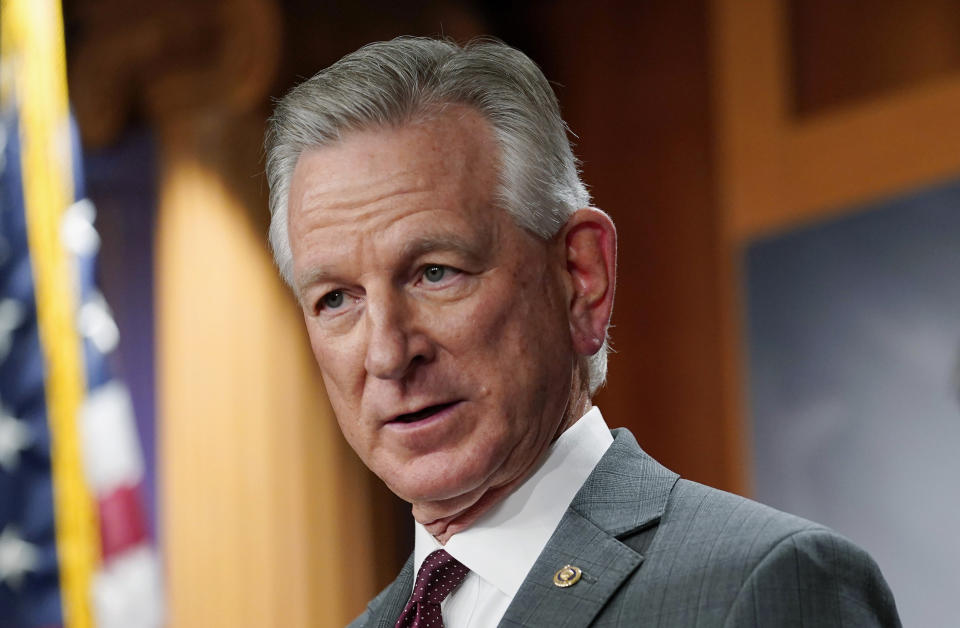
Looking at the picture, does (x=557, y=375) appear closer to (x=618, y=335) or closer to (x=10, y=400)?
(x=10, y=400)

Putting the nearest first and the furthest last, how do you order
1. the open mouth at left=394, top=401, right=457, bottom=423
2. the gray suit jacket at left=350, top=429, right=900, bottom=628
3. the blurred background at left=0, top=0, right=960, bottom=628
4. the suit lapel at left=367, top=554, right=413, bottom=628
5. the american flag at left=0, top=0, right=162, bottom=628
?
the gray suit jacket at left=350, top=429, right=900, bottom=628
the open mouth at left=394, top=401, right=457, bottom=423
the suit lapel at left=367, top=554, right=413, bottom=628
the american flag at left=0, top=0, right=162, bottom=628
the blurred background at left=0, top=0, right=960, bottom=628

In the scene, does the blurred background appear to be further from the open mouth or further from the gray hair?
the open mouth

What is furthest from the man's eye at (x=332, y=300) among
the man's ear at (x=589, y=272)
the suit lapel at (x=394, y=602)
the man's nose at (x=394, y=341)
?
the suit lapel at (x=394, y=602)

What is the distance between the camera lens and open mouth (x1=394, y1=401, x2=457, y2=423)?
5.58 ft

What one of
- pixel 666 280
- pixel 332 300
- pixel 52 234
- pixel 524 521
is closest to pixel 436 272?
pixel 332 300

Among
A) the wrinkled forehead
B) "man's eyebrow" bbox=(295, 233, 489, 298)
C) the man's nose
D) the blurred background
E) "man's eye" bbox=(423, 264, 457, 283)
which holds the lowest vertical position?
the blurred background

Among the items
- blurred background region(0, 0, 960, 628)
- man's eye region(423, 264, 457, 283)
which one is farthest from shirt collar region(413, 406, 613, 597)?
blurred background region(0, 0, 960, 628)

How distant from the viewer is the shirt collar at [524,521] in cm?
173

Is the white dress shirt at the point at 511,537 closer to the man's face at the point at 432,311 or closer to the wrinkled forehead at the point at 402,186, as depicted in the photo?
the man's face at the point at 432,311

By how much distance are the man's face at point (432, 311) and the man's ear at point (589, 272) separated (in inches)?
1.2

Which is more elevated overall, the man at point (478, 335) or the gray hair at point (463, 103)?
the gray hair at point (463, 103)

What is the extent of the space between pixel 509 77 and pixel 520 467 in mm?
520

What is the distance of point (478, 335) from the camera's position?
1.70 m

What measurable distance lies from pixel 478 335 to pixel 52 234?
1976 mm
